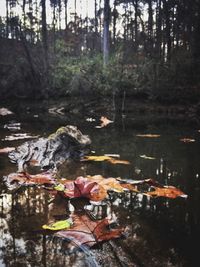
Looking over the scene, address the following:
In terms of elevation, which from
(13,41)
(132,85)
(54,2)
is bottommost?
(132,85)

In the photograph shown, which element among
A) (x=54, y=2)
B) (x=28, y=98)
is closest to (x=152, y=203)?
(x=28, y=98)

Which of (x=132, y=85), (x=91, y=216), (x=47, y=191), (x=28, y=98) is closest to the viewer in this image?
(x=91, y=216)

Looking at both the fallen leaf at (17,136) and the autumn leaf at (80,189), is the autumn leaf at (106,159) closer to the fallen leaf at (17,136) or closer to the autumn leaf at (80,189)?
the autumn leaf at (80,189)

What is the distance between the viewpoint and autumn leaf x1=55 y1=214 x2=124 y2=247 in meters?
3.05

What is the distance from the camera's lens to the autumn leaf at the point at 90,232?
10.0ft

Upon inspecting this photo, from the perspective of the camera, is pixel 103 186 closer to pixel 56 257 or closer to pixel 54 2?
pixel 56 257

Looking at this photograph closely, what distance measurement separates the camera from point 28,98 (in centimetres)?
2112

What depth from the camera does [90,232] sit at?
317 cm

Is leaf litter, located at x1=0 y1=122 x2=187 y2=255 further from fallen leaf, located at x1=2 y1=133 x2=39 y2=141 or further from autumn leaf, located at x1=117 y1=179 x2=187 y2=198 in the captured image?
fallen leaf, located at x1=2 y1=133 x2=39 y2=141

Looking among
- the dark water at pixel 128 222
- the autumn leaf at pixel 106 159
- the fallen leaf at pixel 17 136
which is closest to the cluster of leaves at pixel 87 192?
the dark water at pixel 128 222

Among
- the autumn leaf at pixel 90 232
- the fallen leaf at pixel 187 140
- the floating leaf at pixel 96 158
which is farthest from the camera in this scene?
the fallen leaf at pixel 187 140

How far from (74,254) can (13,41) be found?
82.1 feet

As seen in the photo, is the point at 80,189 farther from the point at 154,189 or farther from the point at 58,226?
the point at 154,189

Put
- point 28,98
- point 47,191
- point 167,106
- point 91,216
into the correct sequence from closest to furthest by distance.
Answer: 1. point 91,216
2. point 47,191
3. point 167,106
4. point 28,98
